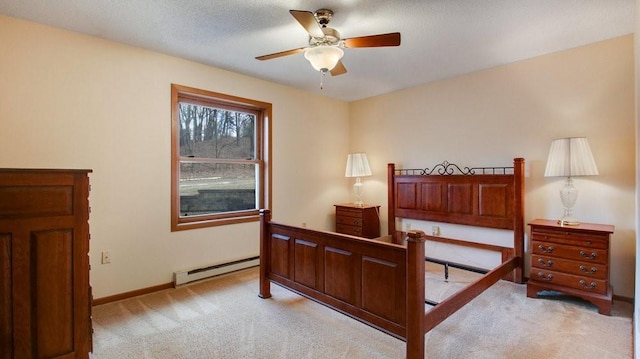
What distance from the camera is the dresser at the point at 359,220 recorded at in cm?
446

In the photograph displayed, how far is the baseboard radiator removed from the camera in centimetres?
326

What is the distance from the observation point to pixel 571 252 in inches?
107

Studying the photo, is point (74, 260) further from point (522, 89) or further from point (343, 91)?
point (522, 89)

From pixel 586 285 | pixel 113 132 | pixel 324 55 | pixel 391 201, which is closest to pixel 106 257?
pixel 113 132

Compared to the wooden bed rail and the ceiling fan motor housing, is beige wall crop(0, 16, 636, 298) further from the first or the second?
the ceiling fan motor housing

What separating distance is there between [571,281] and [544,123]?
1606 millimetres

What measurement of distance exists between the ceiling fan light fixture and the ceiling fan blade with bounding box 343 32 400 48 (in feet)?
0.41

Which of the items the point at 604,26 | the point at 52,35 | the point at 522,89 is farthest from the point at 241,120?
the point at 604,26

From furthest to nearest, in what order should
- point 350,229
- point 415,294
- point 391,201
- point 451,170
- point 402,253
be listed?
point 350,229 < point 391,201 < point 451,170 < point 402,253 < point 415,294

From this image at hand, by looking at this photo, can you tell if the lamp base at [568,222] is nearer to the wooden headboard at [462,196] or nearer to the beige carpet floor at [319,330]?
the wooden headboard at [462,196]

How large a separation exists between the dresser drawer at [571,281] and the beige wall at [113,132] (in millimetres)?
3125

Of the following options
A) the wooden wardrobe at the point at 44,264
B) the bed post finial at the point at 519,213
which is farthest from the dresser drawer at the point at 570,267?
the wooden wardrobe at the point at 44,264

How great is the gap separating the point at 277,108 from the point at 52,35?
2.36m

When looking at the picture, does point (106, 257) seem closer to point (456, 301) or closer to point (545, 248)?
point (456, 301)
